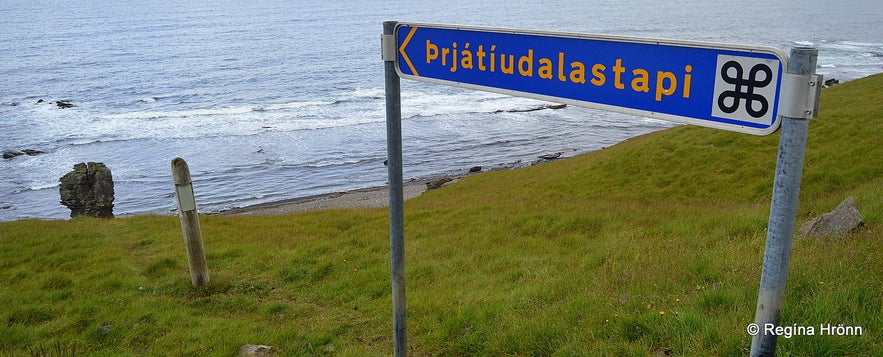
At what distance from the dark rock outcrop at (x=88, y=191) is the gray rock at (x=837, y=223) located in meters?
27.7

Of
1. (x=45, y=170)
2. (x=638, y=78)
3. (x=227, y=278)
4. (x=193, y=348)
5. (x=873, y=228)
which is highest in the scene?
(x=638, y=78)

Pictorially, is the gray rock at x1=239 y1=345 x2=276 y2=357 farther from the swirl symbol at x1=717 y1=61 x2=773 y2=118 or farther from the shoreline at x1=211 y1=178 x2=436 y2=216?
the shoreline at x1=211 y1=178 x2=436 y2=216

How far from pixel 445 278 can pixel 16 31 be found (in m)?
164

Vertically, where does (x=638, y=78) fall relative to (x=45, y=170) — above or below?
above

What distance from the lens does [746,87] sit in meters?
2.31

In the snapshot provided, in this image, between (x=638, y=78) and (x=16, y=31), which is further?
(x=16, y=31)

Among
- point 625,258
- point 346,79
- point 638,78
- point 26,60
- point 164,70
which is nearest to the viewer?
point 638,78

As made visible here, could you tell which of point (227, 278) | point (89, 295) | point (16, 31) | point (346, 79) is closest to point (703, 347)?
point (227, 278)

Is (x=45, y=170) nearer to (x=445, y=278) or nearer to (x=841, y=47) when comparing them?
(x=445, y=278)

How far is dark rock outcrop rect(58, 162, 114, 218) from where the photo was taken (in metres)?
27.0

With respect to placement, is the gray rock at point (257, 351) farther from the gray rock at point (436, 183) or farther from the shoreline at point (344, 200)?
the gray rock at point (436, 183)

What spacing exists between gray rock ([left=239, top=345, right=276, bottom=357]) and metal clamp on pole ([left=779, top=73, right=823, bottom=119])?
4714mm

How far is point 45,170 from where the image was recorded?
37344mm

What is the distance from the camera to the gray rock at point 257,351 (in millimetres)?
5406
